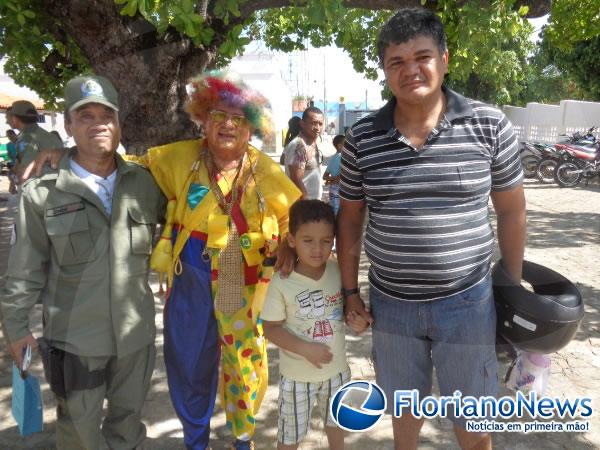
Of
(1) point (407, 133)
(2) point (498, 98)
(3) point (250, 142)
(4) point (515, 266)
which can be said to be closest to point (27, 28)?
(3) point (250, 142)

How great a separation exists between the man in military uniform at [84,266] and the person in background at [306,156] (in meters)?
2.92

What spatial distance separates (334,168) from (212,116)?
4.29 m

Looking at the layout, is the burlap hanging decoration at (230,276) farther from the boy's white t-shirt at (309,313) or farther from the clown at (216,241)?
the boy's white t-shirt at (309,313)

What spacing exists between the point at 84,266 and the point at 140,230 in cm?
26

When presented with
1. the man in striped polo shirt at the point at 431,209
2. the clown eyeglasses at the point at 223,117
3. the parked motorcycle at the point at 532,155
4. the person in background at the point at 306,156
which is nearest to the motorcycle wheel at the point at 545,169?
the parked motorcycle at the point at 532,155

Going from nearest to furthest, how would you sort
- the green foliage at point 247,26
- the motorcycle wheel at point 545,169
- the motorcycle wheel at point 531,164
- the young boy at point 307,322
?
the young boy at point 307,322 < the green foliage at point 247,26 < the motorcycle wheel at point 545,169 < the motorcycle wheel at point 531,164

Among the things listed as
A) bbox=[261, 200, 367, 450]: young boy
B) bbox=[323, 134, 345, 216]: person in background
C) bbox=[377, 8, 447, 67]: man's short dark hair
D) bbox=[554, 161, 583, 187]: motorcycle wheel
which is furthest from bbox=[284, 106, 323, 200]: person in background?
bbox=[554, 161, 583, 187]: motorcycle wheel

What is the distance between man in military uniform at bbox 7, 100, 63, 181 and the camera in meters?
6.50

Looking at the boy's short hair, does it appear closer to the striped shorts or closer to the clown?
the clown

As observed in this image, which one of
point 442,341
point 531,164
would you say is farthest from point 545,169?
point 442,341

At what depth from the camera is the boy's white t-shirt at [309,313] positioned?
210cm

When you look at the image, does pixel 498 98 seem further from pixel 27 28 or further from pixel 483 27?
pixel 27 28

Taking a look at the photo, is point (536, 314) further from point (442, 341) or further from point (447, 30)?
point (447, 30)

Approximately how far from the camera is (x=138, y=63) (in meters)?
3.83
